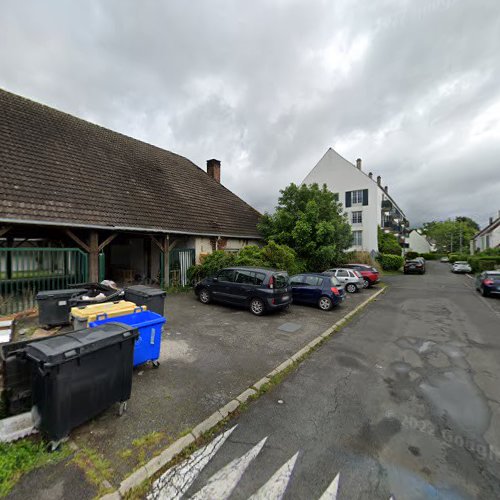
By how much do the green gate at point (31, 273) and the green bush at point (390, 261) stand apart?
94.1ft

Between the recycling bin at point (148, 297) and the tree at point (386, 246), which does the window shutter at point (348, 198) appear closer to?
the tree at point (386, 246)

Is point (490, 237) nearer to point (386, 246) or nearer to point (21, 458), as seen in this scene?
point (386, 246)

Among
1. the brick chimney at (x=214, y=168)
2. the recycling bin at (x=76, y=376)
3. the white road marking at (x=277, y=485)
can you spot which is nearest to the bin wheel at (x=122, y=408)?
the recycling bin at (x=76, y=376)

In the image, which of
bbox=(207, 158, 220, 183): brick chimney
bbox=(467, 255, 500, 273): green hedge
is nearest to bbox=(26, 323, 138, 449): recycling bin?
bbox=(207, 158, 220, 183): brick chimney

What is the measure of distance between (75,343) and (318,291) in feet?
28.5

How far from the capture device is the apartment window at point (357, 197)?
29677 millimetres

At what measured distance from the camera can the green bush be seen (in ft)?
94.4

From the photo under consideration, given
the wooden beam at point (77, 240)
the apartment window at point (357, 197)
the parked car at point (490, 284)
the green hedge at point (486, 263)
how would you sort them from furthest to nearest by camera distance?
1. the apartment window at point (357, 197)
2. the green hedge at point (486, 263)
3. the parked car at point (490, 284)
4. the wooden beam at point (77, 240)

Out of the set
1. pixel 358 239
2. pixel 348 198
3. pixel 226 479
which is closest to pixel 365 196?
pixel 348 198

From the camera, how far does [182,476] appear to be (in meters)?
2.66

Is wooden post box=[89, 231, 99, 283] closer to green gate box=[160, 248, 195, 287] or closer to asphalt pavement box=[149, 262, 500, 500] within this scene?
green gate box=[160, 248, 195, 287]

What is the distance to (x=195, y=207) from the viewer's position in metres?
15.1

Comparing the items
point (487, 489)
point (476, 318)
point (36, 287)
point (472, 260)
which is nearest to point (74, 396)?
point (487, 489)

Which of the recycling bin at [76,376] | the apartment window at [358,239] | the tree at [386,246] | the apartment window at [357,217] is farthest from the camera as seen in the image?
the tree at [386,246]
